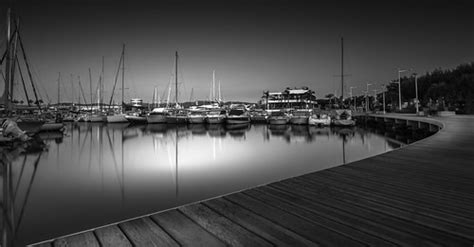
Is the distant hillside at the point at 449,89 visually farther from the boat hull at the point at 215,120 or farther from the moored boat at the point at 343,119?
the boat hull at the point at 215,120

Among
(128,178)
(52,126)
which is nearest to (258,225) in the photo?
(128,178)

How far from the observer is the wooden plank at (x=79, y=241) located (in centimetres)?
262

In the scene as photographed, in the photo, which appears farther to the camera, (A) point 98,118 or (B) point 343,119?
(A) point 98,118

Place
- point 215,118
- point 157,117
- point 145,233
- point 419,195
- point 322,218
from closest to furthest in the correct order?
1. point 145,233
2. point 322,218
3. point 419,195
4. point 215,118
5. point 157,117

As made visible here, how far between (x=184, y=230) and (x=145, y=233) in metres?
0.44

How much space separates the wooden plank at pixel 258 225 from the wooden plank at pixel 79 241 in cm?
152

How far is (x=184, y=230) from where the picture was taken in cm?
291

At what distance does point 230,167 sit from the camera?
43.1ft

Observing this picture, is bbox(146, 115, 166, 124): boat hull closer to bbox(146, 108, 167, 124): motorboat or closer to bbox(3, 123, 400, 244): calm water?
bbox(146, 108, 167, 124): motorboat

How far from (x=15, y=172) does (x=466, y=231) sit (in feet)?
51.5

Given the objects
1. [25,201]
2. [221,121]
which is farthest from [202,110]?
[25,201]

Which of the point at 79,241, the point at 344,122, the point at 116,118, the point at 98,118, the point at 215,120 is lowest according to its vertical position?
the point at 79,241

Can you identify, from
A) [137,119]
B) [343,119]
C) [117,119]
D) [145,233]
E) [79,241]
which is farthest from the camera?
[117,119]

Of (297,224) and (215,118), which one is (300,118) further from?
(297,224)
